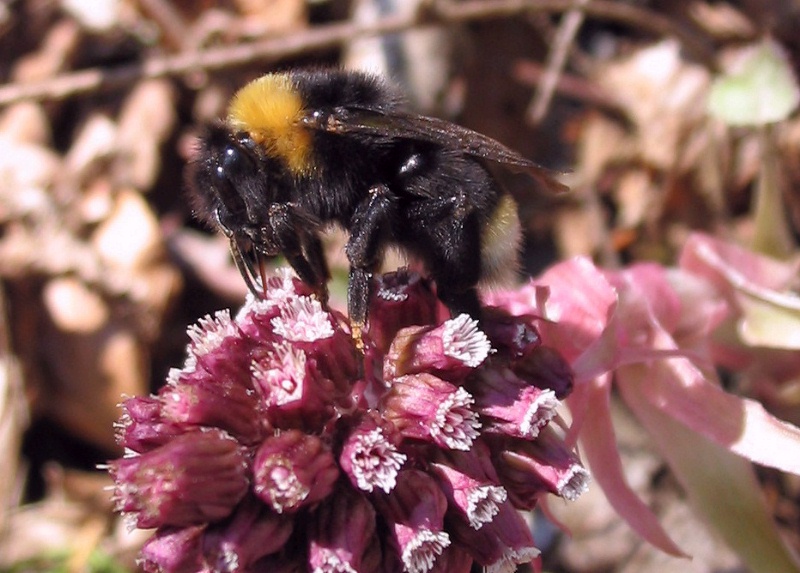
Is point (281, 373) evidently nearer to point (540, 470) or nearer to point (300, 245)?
point (300, 245)

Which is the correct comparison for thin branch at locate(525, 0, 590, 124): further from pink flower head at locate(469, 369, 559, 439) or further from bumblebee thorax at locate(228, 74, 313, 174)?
pink flower head at locate(469, 369, 559, 439)

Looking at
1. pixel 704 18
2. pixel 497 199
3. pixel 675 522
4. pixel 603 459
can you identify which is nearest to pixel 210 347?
pixel 497 199

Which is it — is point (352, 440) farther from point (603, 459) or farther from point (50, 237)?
point (50, 237)

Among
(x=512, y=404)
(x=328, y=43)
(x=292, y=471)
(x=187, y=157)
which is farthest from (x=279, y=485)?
(x=328, y=43)

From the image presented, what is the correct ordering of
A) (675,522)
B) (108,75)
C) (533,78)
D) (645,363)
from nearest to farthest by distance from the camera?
(645,363)
(675,522)
(108,75)
(533,78)

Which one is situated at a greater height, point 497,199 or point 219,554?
point 497,199
